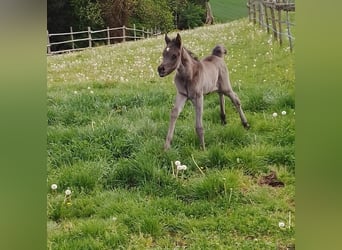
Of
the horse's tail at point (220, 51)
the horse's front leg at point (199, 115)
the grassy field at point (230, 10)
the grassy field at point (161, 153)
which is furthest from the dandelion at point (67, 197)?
the grassy field at point (230, 10)

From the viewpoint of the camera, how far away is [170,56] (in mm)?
2410

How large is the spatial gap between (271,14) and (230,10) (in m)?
0.18

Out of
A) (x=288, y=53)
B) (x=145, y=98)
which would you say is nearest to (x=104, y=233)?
(x=145, y=98)

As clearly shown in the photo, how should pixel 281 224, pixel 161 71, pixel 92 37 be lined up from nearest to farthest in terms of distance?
pixel 281 224, pixel 161 71, pixel 92 37

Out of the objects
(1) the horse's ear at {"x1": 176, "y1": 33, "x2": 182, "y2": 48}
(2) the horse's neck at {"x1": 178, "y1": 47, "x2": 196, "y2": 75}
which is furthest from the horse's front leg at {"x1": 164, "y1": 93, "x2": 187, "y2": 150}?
(1) the horse's ear at {"x1": 176, "y1": 33, "x2": 182, "y2": 48}

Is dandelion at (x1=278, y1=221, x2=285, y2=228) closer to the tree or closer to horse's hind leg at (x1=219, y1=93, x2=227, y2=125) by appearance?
horse's hind leg at (x1=219, y1=93, x2=227, y2=125)

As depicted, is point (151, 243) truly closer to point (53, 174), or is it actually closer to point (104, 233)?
point (104, 233)

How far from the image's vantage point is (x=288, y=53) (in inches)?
93.4

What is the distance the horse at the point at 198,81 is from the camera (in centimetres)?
243

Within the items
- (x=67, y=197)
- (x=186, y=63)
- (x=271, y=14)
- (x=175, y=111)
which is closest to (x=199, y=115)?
(x=175, y=111)

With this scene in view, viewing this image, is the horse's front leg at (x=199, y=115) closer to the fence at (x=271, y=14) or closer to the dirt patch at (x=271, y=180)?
the dirt patch at (x=271, y=180)

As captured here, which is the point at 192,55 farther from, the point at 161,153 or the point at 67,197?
the point at 67,197
